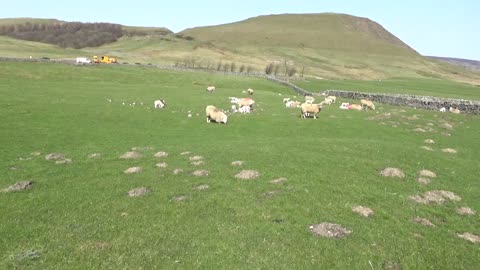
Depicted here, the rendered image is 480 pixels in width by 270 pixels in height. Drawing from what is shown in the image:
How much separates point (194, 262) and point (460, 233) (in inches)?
421

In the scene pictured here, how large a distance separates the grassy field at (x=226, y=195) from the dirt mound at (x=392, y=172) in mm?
583

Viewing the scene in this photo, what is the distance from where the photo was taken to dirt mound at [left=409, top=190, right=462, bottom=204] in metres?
20.2

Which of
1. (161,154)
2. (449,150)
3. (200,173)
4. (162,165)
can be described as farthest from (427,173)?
(161,154)

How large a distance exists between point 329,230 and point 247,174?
7.23 meters

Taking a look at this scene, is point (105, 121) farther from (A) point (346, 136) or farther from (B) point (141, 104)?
(A) point (346, 136)

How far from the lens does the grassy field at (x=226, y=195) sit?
47.6 ft

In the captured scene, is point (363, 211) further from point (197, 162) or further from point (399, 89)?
point (399, 89)

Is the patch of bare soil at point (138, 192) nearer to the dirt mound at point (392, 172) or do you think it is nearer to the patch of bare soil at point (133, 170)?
the patch of bare soil at point (133, 170)

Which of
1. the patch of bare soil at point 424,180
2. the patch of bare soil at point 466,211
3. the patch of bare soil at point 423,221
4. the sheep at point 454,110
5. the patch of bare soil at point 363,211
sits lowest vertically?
the patch of bare soil at point 423,221

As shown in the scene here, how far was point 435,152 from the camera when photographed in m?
30.5

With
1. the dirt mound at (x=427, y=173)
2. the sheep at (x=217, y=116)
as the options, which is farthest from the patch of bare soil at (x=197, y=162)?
the sheep at (x=217, y=116)

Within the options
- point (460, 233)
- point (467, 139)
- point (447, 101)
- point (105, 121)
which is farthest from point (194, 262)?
point (447, 101)

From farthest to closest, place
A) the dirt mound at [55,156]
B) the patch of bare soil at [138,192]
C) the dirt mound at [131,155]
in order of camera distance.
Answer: the dirt mound at [131,155], the dirt mound at [55,156], the patch of bare soil at [138,192]

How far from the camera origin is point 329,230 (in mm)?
16344
